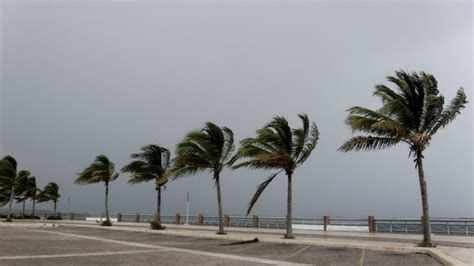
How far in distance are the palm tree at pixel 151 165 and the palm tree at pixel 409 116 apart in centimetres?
1703

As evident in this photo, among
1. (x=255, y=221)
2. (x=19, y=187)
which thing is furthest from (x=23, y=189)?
(x=255, y=221)

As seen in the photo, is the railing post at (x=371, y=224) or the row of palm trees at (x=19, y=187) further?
the row of palm trees at (x=19, y=187)

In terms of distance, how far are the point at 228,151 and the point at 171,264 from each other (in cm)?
1345

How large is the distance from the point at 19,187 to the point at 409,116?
165 feet

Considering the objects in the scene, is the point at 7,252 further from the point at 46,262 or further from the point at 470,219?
the point at 470,219

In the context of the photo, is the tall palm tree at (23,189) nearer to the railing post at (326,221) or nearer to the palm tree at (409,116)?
the railing post at (326,221)

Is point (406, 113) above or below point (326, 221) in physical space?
above

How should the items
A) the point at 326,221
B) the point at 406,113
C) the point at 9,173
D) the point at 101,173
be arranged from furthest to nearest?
the point at 9,173
the point at 101,173
the point at 326,221
the point at 406,113

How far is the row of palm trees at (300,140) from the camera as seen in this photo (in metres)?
16.2

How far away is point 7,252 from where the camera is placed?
1351 cm

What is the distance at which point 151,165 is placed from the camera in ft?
100

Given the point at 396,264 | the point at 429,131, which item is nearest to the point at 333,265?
the point at 396,264

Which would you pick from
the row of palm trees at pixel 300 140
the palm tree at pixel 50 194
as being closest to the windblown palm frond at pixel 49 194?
the palm tree at pixel 50 194

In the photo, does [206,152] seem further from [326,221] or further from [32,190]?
[32,190]
